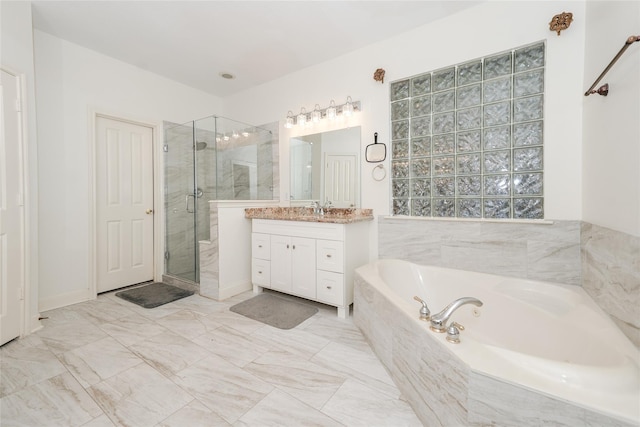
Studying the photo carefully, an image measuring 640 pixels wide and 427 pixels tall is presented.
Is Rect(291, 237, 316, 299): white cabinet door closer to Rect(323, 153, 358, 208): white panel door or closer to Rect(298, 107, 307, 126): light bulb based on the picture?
Rect(323, 153, 358, 208): white panel door

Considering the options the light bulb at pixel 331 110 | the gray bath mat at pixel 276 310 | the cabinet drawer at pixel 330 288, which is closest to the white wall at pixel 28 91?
the gray bath mat at pixel 276 310

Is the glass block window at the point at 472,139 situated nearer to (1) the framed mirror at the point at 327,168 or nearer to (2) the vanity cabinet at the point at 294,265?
(1) the framed mirror at the point at 327,168

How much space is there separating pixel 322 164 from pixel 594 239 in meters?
2.23

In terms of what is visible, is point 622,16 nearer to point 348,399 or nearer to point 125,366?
point 348,399

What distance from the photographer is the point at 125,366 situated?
1.60 m

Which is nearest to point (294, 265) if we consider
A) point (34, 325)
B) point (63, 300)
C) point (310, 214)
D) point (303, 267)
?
point (303, 267)

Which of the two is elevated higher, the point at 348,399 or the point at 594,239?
the point at 594,239

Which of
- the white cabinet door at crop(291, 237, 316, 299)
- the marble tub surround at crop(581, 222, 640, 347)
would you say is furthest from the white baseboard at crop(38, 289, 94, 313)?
the marble tub surround at crop(581, 222, 640, 347)

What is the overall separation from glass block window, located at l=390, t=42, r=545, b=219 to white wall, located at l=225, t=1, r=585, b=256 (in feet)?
0.22

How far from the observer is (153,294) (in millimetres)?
2826

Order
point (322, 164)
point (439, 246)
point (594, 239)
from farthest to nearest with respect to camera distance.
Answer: point (322, 164), point (439, 246), point (594, 239)

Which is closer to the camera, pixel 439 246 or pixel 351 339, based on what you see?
pixel 351 339

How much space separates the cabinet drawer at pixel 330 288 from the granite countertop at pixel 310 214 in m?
0.48

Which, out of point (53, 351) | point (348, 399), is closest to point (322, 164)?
point (348, 399)
